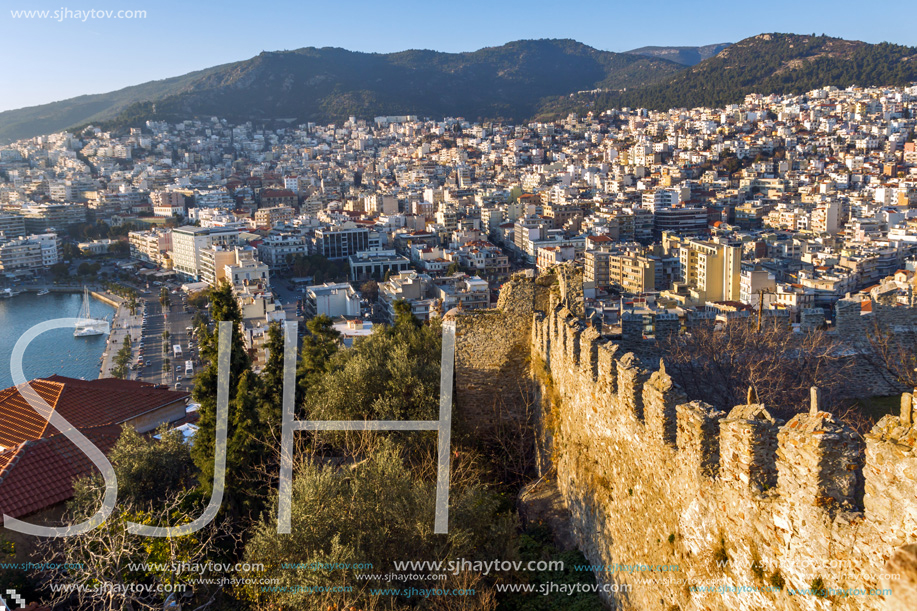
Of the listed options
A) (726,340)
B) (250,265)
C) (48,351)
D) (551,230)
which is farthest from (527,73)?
(726,340)

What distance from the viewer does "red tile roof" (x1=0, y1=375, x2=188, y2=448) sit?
764cm

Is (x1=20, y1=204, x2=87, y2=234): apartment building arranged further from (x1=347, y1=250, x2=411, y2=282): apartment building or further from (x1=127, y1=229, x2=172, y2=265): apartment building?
(x1=347, y1=250, x2=411, y2=282): apartment building

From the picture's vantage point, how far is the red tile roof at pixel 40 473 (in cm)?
562

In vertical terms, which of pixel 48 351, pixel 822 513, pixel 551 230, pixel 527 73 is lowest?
pixel 48 351

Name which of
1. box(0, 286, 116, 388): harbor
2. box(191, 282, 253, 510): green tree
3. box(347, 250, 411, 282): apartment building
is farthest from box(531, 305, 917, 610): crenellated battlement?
box(347, 250, 411, 282): apartment building

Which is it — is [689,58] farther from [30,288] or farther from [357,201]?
[30,288]

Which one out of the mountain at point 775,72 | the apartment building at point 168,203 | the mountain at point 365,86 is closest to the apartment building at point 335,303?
the apartment building at point 168,203

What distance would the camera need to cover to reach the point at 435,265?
4038 centimetres

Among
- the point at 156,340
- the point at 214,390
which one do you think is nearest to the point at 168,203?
the point at 156,340

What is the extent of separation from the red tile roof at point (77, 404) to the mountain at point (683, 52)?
14937 cm

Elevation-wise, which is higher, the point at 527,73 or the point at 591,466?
the point at 527,73

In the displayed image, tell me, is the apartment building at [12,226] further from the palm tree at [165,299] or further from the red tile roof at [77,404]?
the red tile roof at [77,404]

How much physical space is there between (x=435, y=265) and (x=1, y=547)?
1401 inches

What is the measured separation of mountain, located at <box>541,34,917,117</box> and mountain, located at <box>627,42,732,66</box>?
47.3 metres
